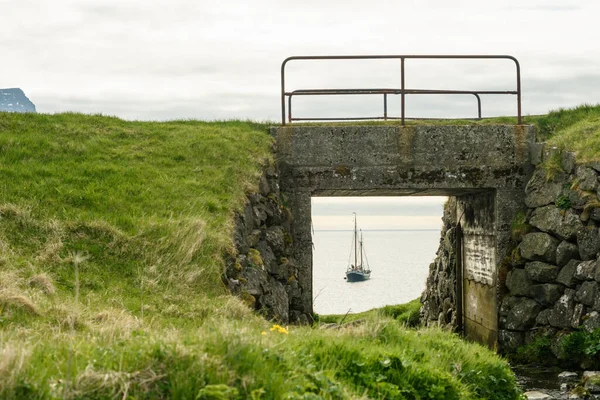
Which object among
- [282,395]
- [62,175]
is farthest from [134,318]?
[62,175]

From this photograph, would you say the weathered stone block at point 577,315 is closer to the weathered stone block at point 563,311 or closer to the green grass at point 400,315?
the weathered stone block at point 563,311

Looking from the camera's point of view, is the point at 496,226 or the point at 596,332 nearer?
the point at 596,332

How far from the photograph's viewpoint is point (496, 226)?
17031mm

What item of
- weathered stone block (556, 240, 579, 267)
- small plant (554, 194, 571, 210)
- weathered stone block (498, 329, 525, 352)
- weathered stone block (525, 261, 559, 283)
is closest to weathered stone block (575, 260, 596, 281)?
weathered stone block (556, 240, 579, 267)

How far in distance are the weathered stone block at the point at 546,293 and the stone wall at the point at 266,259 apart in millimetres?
4714

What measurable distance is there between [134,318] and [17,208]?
174 inches

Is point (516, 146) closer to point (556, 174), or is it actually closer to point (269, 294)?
point (556, 174)

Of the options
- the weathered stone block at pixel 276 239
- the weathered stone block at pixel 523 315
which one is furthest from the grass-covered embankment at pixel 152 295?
the weathered stone block at pixel 523 315

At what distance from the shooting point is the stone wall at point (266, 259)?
512 inches

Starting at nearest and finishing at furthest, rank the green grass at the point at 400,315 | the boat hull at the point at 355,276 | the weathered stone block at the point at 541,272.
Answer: the weathered stone block at the point at 541,272, the green grass at the point at 400,315, the boat hull at the point at 355,276

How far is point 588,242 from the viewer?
14.9 metres

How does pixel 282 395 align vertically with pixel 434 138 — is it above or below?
below

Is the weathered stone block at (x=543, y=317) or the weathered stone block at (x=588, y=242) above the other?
the weathered stone block at (x=588, y=242)

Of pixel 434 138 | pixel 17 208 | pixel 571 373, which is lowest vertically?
pixel 571 373
